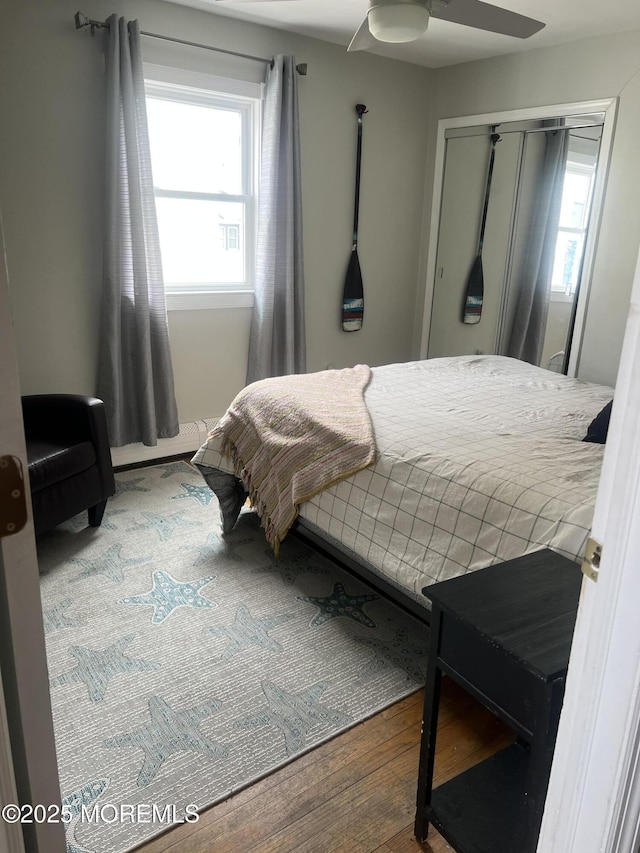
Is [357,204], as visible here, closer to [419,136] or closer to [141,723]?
[419,136]

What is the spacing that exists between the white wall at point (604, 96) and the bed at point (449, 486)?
114 cm

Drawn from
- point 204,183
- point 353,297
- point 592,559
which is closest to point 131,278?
point 204,183

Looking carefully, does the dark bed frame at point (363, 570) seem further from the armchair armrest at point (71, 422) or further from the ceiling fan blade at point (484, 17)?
the ceiling fan blade at point (484, 17)

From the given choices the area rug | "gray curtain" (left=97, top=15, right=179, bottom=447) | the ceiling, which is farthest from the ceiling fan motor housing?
the area rug

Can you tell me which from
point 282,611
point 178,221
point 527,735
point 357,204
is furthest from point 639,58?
point 527,735

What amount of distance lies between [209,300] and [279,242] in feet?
→ 1.91

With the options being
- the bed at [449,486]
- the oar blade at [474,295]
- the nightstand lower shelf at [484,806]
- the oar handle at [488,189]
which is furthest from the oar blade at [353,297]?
the nightstand lower shelf at [484,806]

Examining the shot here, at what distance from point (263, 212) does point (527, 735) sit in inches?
133

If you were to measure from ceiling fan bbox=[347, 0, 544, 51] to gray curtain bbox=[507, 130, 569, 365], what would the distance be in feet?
4.67

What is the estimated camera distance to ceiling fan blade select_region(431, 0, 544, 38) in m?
2.32

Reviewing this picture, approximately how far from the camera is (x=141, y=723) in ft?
5.88

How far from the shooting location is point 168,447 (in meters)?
3.89

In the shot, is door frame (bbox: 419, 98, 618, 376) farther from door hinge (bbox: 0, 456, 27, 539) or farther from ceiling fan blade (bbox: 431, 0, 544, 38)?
door hinge (bbox: 0, 456, 27, 539)

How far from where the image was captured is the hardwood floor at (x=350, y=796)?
4.77 feet
